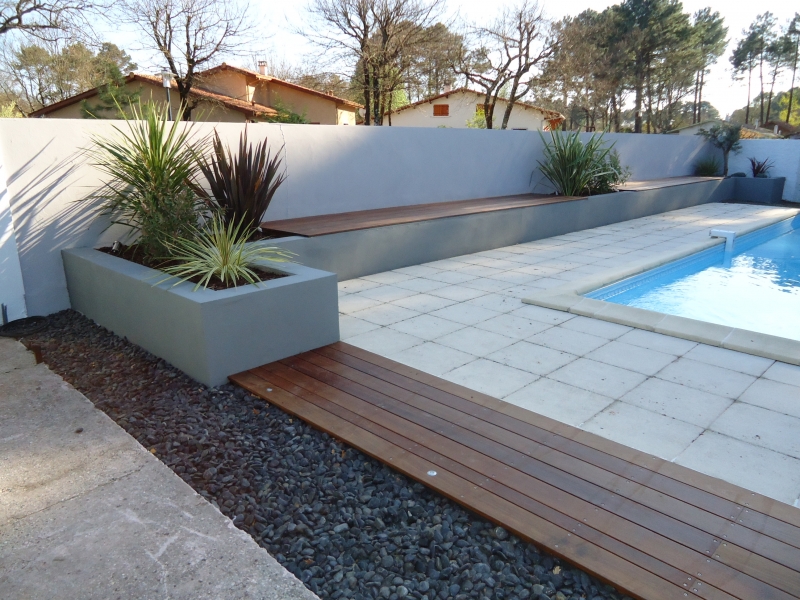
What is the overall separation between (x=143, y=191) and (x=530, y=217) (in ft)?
15.3

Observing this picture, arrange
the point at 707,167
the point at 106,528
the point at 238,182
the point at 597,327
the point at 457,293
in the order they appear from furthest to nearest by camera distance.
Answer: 1. the point at 707,167
2. the point at 457,293
3. the point at 238,182
4. the point at 597,327
5. the point at 106,528

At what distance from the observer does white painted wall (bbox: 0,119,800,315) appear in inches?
157

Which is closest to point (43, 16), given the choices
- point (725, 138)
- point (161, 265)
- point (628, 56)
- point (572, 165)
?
point (572, 165)

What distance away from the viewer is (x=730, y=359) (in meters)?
3.30

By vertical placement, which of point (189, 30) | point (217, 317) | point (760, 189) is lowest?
point (217, 317)

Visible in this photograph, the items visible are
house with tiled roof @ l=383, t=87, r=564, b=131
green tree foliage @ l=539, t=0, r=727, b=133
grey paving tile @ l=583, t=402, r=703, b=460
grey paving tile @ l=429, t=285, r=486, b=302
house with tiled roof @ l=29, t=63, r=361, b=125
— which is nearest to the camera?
grey paving tile @ l=583, t=402, r=703, b=460

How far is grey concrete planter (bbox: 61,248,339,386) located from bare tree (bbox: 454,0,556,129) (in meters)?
15.2

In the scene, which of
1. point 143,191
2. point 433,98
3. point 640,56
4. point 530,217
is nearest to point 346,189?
point 530,217

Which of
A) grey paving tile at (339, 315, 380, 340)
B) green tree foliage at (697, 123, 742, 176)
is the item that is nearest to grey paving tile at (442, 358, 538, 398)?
grey paving tile at (339, 315, 380, 340)

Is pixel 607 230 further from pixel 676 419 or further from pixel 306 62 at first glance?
pixel 306 62

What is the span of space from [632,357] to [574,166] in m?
5.46

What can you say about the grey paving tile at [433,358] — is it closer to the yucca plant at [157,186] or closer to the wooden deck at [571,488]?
the wooden deck at [571,488]

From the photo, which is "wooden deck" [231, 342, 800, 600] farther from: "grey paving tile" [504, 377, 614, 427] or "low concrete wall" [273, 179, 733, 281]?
"low concrete wall" [273, 179, 733, 281]

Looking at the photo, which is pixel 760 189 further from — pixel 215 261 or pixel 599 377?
pixel 215 261
